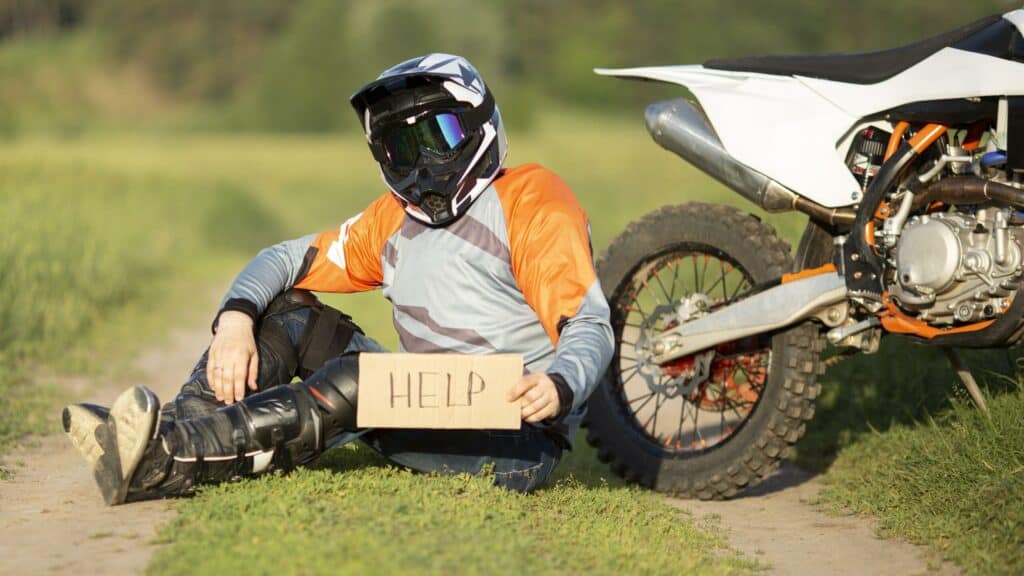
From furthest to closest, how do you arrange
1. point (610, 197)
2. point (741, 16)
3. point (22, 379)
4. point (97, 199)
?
point (741, 16)
point (610, 197)
point (97, 199)
point (22, 379)

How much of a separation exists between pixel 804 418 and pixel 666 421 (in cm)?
168

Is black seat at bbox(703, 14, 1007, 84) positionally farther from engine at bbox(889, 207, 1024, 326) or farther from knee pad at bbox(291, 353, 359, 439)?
knee pad at bbox(291, 353, 359, 439)

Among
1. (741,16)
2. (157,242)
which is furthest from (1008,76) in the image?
(741,16)

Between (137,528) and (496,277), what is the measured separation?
4.64 ft

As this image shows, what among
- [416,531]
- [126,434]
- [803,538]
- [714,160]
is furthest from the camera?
[714,160]

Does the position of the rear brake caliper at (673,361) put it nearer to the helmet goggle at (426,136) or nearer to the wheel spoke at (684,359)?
the wheel spoke at (684,359)

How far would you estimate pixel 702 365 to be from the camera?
5.52 metres

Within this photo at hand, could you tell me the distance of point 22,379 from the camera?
24.2 ft

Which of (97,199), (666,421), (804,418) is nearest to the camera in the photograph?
(804,418)

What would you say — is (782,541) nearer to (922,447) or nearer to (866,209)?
(922,447)

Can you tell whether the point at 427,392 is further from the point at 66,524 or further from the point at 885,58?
the point at 885,58

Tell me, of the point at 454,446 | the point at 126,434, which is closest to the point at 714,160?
the point at 454,446

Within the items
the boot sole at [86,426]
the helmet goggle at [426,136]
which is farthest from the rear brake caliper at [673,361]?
the boot sole at [86,426]

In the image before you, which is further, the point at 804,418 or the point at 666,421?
the point at 666,421
